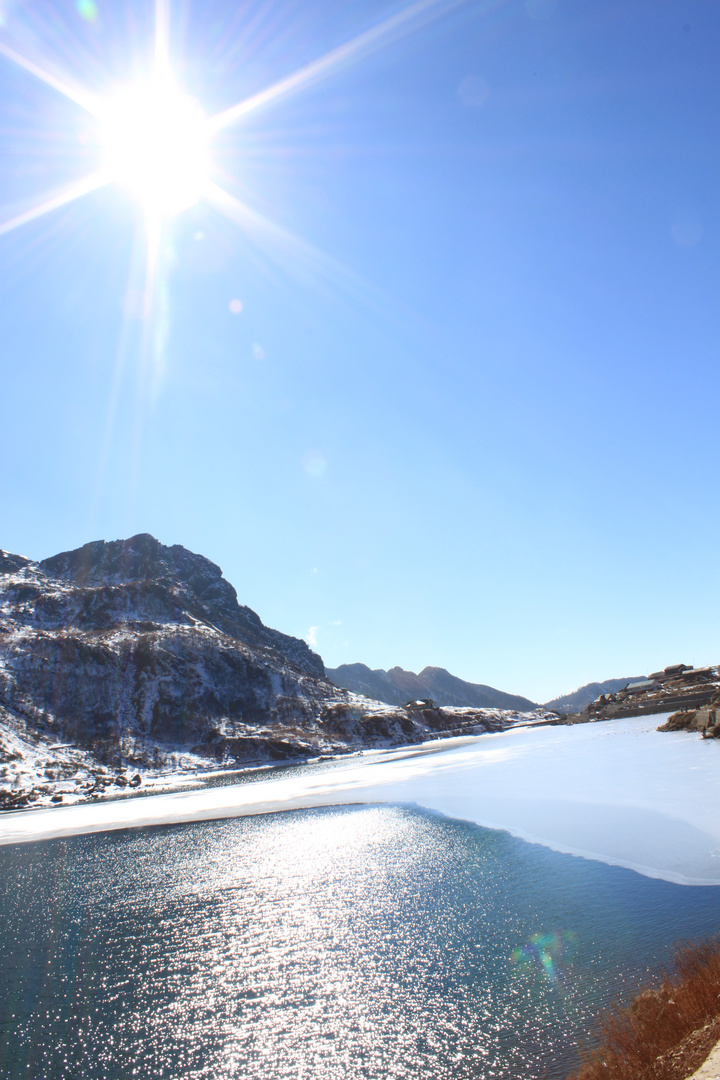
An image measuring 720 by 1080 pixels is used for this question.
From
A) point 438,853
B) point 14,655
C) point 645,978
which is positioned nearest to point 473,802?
point 438,853

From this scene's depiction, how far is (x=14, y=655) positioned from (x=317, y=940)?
17273 centimetres

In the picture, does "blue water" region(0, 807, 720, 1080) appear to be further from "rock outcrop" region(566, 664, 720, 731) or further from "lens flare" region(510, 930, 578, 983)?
"rock outcrop" region(566, 664, 720, 731)

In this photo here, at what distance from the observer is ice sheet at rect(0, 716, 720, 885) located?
27219 millimetres

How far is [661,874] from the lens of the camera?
23.5m

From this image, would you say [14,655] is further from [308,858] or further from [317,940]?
[317,940]

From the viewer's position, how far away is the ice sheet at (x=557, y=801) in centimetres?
2722

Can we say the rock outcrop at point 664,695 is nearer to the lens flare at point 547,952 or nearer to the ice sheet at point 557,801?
the ice sheet at point 557,801

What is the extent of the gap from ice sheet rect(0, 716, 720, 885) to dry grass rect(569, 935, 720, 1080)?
10.5 meters

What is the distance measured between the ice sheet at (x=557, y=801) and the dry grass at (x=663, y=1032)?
34.3ft

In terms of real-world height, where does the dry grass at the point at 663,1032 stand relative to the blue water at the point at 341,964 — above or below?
above

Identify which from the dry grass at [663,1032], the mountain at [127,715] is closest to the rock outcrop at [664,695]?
the mountain at [127,715]

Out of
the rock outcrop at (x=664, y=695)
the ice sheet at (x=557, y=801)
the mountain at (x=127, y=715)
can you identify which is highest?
the mountain at (x=127, y=715)

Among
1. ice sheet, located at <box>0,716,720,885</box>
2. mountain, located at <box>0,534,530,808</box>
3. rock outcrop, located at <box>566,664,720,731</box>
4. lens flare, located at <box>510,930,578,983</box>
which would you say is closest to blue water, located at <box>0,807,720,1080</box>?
lens flare, located at <box>510,930,578,983</box>

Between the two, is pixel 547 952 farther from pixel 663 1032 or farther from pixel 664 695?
pixel 664 695
